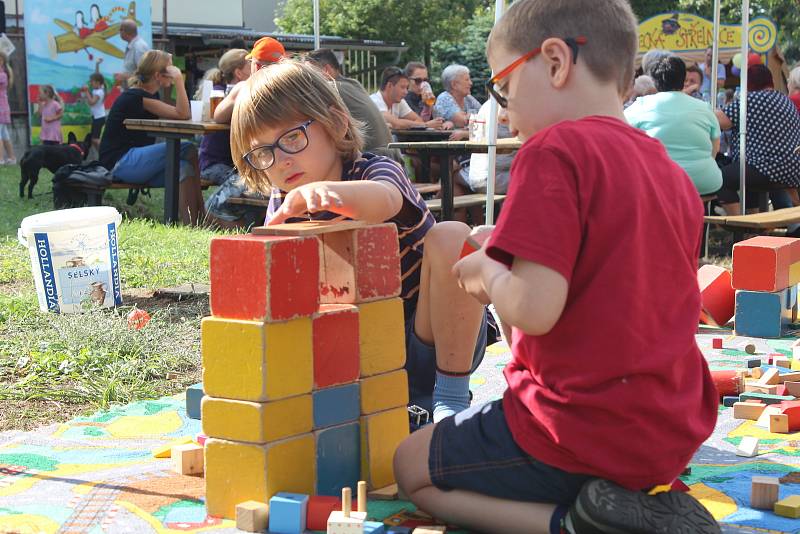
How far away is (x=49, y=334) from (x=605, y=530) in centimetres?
293

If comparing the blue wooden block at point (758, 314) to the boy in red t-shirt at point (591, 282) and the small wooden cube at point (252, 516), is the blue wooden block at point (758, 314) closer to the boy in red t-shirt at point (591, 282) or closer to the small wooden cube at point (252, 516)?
the boy in red t-shirt at point (591, 282)

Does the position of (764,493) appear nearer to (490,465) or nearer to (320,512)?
(490,465)

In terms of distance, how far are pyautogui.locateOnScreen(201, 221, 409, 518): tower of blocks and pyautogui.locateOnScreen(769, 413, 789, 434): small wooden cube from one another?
117 cm

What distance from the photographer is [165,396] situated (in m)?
3.42

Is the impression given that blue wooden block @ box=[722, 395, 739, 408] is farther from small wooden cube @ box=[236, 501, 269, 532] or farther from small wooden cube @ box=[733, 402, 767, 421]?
small wooden cube @ box=[236, 501, 269, 532]

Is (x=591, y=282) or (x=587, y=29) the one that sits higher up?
(x=587, y=29)

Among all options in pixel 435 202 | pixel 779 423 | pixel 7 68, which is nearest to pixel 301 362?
pixel 779 423

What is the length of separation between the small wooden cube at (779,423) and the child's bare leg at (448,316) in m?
0.94

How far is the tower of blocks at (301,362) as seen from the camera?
82.0 inches

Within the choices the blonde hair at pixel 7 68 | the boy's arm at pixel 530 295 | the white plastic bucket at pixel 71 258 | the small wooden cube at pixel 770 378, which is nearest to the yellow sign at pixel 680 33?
the blonde hair at pixel 7 68

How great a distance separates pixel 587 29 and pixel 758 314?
2.93 meters

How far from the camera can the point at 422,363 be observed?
2.79 metres

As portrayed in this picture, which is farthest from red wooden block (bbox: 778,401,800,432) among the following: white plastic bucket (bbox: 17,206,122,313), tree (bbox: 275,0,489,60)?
tree (bbox: 275,0,489,60)

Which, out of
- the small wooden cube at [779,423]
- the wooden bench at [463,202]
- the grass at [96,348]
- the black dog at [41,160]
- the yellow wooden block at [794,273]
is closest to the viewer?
the small wooden cube at [779,423]
